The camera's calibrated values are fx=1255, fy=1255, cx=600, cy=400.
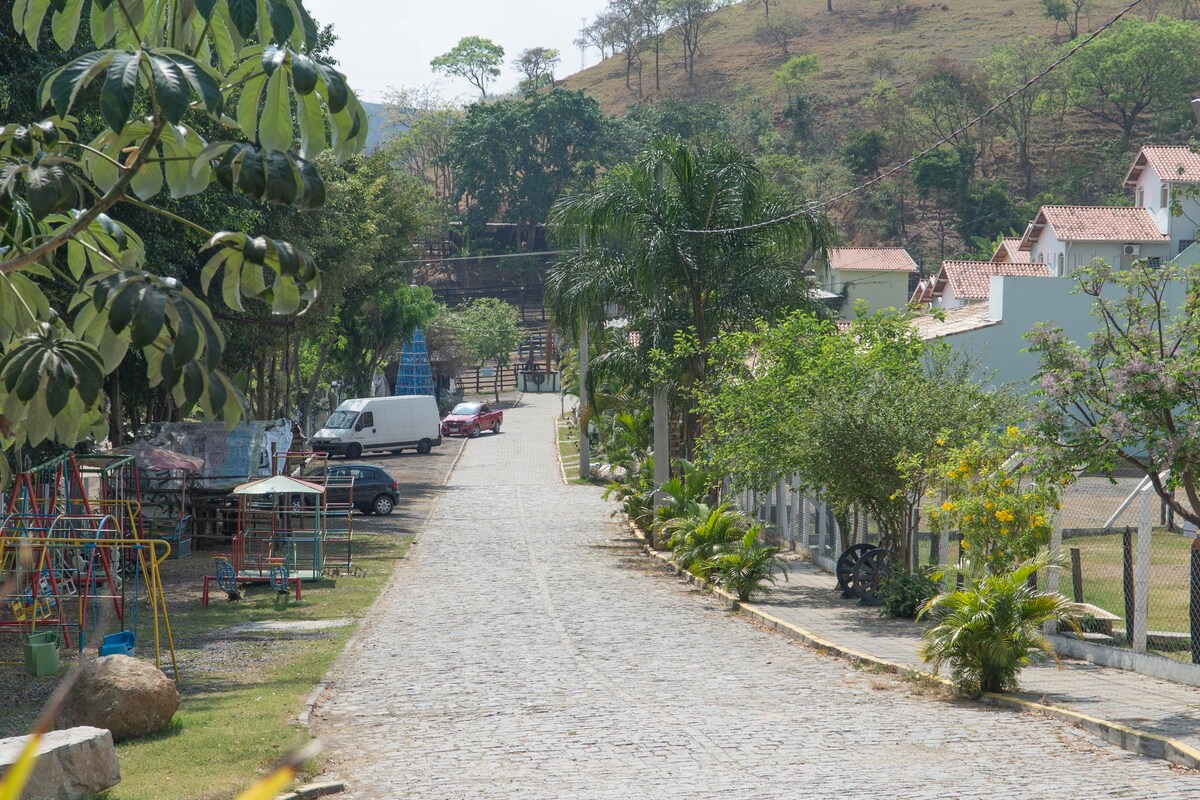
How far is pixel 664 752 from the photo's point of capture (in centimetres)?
913

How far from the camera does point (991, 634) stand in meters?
11.5

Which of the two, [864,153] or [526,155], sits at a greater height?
[526,155]

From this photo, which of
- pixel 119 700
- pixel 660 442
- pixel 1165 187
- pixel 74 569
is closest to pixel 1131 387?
pixel 119 700

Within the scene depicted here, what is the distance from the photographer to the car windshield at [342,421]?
49.0 m

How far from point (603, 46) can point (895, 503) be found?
15089 centimetres

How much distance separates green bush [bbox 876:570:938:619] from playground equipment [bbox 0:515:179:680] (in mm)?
9261

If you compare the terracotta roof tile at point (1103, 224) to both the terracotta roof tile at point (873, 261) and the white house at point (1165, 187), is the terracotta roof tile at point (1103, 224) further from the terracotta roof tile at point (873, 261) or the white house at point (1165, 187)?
the terracotta roof tile at point (873, 261)

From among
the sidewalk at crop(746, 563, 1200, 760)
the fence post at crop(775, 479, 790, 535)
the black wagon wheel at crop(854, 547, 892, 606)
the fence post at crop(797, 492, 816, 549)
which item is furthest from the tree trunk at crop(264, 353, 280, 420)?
the black wagon wheel at crop(854, 547, 892, 606)

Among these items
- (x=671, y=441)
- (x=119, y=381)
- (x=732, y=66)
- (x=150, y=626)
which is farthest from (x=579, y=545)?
(x=732, y=66)

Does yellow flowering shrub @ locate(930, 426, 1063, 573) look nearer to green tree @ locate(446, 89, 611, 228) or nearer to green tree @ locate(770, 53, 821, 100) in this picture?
green tree @ locate(446, 89, 611, 228)

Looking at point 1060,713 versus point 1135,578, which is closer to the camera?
point 1060,713

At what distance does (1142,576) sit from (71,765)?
9.88m

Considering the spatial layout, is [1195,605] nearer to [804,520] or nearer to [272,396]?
[804,520]

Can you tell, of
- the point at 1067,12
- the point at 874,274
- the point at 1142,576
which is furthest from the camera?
the point at 1067,12
